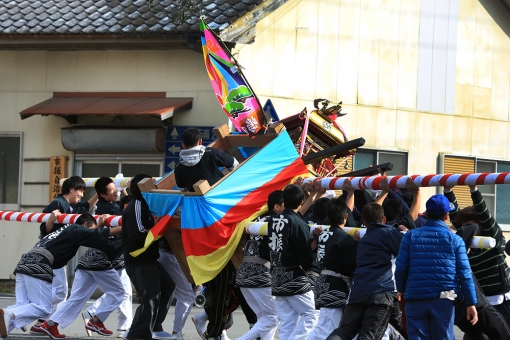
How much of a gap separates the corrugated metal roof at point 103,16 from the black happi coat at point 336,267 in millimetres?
7185

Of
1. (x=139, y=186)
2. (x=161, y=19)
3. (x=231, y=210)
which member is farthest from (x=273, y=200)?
(x=161, y=19)

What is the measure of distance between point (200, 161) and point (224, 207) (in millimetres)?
634

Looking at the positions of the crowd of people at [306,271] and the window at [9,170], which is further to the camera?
the window at [9,170]

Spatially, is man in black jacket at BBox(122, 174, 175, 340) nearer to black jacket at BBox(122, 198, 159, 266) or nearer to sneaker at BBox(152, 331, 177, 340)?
black jacket at BBox(122, 198, 159, 266)

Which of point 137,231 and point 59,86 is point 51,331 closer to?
point 137,231

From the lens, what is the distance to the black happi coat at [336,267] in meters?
8.98

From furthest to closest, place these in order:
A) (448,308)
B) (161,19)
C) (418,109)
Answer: (418,109) < (161,19) < (448,308)

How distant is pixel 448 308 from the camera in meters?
7.98

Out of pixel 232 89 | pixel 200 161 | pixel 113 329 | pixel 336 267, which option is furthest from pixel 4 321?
pixel 336 267

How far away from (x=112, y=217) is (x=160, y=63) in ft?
19.8

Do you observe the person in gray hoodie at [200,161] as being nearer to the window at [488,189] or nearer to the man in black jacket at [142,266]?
the man in black jacket at [142,266]

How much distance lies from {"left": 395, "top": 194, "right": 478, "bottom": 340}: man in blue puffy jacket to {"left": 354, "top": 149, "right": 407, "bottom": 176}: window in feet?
30.4

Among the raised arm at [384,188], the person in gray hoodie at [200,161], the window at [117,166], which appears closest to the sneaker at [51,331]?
the person in gray hoodie at [200,161]

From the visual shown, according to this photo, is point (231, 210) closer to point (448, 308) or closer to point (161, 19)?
point (448, 308)
